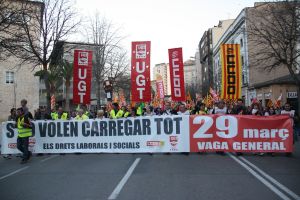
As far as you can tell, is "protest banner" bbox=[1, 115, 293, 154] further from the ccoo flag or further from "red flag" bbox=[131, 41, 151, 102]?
the ccoo flag

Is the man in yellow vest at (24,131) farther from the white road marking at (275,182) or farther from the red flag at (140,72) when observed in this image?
the white road marking at (275,182)

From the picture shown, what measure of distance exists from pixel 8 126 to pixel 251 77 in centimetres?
4176

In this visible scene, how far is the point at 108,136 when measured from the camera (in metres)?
13.8

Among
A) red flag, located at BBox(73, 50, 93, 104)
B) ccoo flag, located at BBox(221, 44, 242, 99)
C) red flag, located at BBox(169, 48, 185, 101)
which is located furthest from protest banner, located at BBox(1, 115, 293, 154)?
ccoo flag, located at BBox(221, 44, 242, 99)

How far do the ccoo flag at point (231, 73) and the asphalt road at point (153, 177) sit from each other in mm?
4863

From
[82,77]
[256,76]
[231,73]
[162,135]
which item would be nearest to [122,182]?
[162,135]

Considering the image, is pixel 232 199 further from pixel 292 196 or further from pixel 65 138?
pixel 65 138

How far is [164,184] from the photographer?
26.7 feet

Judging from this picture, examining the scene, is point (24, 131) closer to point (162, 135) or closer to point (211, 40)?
point (162, 135)

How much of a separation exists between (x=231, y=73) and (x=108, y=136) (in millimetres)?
6791

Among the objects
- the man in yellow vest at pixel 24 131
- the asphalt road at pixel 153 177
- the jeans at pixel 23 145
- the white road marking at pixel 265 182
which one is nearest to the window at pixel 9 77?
the asphalt road at pixel 153 177

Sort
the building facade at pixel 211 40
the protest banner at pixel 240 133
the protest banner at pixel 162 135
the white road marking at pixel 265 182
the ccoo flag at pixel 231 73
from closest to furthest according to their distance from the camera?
1. the white road marking at pixel 265 182
2. the protest banner at pixel 240 133
3. the protest banner at pixel 162 135
4. the ccoo flag at pixel 231 73
5. the building facade at pixel 211 40

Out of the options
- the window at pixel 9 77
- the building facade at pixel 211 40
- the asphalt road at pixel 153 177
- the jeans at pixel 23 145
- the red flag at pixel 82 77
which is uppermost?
the building facade at pixel 211 40

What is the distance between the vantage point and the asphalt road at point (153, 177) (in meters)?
7.26
